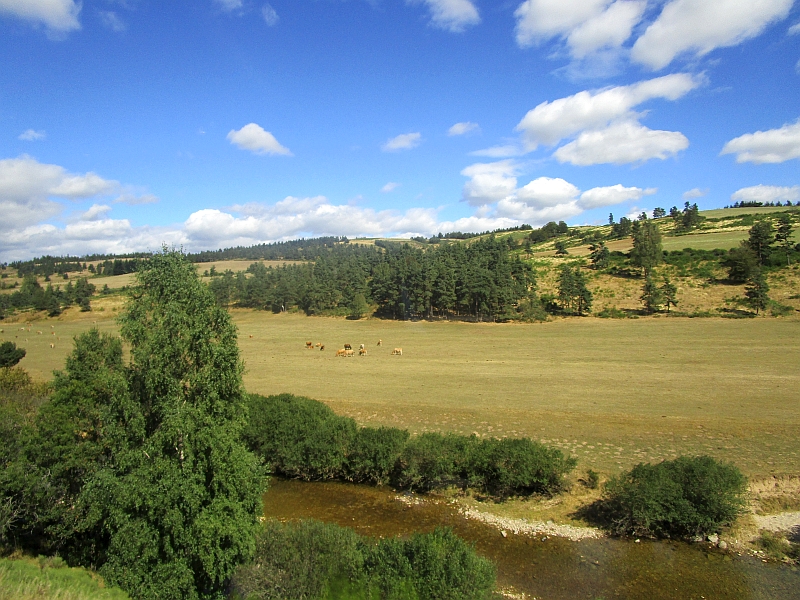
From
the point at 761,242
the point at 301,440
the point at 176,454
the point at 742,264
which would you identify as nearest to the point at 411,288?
the point at 742,264

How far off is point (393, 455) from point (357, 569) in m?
8.43

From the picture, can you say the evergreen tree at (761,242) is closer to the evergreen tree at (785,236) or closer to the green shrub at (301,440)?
the evergreen tree at (785,236)

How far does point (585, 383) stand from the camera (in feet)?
102

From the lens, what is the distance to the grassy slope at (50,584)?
23.2ft

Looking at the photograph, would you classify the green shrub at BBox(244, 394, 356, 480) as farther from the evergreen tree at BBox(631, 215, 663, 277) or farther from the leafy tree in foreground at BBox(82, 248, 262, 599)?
the evergreen tree at BBox(631, 215, 663, 277)

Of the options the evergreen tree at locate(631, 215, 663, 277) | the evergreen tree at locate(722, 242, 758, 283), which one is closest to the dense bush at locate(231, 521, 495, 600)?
the evergreen tree at locate(722, 242, 758, 283)

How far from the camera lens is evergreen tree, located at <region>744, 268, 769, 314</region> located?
53.5 metres

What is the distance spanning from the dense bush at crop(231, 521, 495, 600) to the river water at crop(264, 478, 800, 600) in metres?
3.25

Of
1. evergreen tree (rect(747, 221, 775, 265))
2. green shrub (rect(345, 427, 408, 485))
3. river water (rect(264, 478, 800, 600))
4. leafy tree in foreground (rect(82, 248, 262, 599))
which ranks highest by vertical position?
evergreen tree (rect(747, 221, 775, 265))

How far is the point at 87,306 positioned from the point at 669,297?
106 m

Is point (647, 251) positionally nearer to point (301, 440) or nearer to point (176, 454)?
point (301, 440)

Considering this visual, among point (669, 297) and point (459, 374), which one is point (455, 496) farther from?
point (669, 297)

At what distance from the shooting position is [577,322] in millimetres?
59625

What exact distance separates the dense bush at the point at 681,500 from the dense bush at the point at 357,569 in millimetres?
6924
